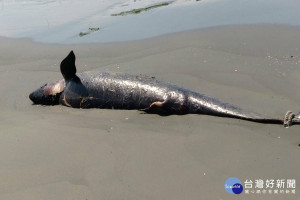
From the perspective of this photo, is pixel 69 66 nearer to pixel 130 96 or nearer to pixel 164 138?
pixel 130 96

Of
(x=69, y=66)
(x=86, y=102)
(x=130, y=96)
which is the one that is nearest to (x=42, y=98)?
(x=69, y=66)

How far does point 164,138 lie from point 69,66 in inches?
95.2

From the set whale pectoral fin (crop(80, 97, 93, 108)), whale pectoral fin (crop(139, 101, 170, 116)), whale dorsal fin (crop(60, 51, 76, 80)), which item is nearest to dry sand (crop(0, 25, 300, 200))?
whale pectoral fin (crop(139, 101, 170, 116))

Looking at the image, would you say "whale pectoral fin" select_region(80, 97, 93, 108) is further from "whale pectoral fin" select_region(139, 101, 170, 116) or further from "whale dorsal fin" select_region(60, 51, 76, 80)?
"whale pectoral fin" select_region(139, 101, 170, 116)

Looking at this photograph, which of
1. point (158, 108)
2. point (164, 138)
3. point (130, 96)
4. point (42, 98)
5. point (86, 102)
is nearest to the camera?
point (164, 138)

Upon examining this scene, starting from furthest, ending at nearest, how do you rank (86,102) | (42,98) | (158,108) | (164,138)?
1. (42,98)
2. (86,102)
3. (158,108)
4. (164,138)

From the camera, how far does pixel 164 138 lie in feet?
13.9

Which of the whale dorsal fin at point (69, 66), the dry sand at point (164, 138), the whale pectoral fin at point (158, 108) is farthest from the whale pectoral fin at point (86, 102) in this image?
the whale pectoral fin at point (158, 108)

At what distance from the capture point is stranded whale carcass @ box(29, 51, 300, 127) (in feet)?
15.7

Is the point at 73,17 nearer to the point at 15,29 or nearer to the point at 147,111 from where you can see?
the point at 15,29

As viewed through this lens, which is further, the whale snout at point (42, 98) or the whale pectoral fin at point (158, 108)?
the whale snout at point (42, 98)

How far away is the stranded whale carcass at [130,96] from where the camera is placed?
15.7 ft

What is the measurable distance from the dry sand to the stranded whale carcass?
15cm

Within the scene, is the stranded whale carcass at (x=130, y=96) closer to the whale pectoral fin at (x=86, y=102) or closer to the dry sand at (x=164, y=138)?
the whale pectoral fin at (x=86, y=102)
